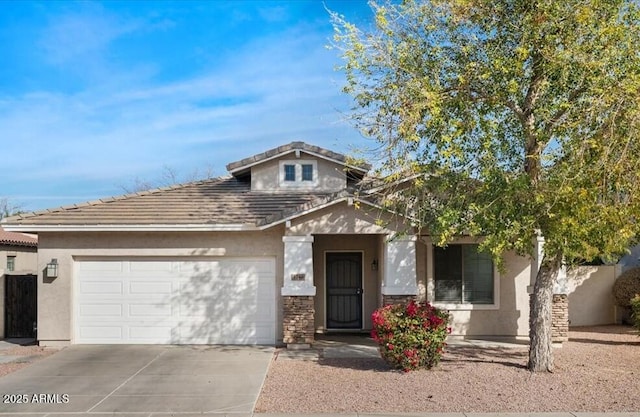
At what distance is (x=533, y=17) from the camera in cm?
1021

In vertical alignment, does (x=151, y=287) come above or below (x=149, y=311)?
above

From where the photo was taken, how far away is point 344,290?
1684 centimetres

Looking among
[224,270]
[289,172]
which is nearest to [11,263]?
[224,270]

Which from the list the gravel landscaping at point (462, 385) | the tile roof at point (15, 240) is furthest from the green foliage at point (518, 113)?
the tile roof at point (15, 240)

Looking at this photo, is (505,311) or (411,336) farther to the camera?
(505,311)

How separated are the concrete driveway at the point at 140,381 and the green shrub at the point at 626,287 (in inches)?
419

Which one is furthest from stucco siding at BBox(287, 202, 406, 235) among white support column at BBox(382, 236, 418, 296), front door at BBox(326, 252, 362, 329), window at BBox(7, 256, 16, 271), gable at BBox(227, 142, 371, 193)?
window at BBox(7, 256, 16, 271)

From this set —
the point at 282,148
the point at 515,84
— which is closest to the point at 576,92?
the point at 515,84

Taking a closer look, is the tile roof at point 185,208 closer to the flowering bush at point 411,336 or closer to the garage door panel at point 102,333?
the garage door panel at point 102,333

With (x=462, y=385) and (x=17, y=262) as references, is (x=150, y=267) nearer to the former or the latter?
(x=17, y=262)

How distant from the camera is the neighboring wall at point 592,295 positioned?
17.9m

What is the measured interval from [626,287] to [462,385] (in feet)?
32.3

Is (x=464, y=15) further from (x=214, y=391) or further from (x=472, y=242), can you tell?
(x=214, y=391)

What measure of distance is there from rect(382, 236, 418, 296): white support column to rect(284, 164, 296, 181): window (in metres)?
3.75
